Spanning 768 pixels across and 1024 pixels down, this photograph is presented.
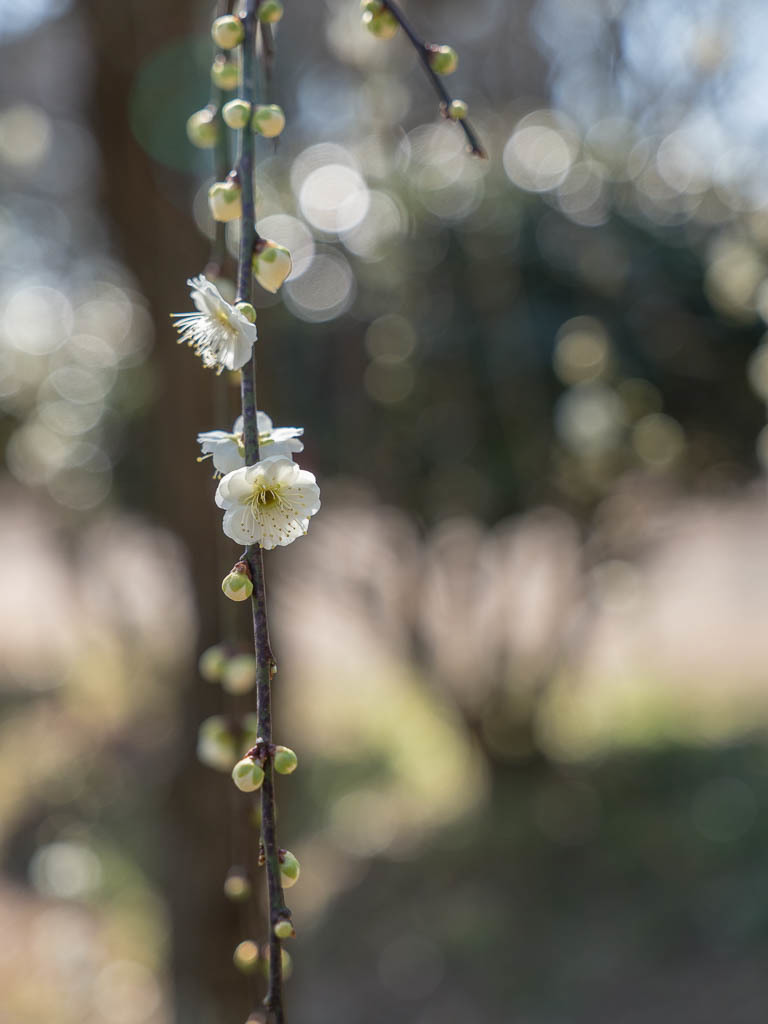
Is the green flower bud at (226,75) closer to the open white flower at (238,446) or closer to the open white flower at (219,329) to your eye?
the open white flower at (219,329)

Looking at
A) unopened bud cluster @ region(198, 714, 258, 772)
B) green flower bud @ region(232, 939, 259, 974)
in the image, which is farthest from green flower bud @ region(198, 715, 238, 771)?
green flower bud @ region(232, 939, 259, 974)

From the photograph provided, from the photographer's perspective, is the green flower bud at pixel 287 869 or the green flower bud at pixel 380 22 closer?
the green flower bud at pixel 287 869

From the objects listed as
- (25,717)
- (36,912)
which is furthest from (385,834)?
(25,717)

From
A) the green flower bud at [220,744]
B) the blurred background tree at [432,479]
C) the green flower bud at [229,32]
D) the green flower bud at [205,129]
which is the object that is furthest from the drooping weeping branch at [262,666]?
the blurred background tree at [432,479]

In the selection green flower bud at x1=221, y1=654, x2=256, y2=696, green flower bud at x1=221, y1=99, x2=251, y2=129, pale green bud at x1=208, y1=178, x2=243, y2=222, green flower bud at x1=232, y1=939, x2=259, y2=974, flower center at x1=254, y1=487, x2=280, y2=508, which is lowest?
green flower bud at x1=232, y1=939, x2=259, y2=974

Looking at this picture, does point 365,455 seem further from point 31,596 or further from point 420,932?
point 31,596

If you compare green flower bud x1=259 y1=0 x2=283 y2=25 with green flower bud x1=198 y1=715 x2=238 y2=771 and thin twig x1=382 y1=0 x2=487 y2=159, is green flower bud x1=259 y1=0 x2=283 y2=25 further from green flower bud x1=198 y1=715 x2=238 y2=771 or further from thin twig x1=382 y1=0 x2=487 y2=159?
green flower bud x1=198 y1=715 x2=238 y2=771
